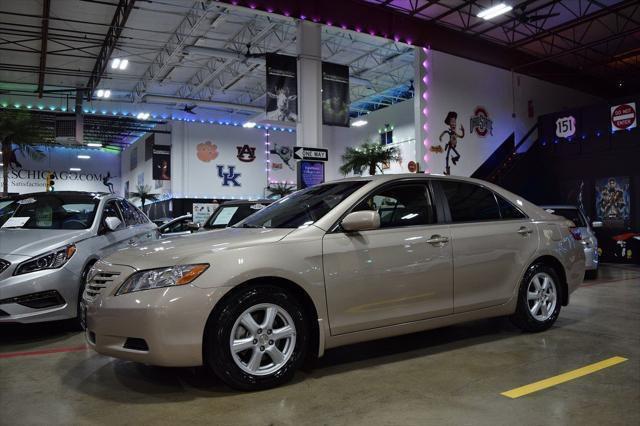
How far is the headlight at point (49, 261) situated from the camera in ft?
15.7

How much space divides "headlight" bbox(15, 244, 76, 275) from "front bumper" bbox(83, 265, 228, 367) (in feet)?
6.79

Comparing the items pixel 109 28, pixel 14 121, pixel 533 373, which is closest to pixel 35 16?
pixel 109 28

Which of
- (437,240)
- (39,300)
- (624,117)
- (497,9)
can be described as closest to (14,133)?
(39,300)

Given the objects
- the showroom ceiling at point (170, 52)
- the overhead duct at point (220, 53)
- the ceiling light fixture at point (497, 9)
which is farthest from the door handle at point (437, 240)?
the overhead duct at point (220, 53)

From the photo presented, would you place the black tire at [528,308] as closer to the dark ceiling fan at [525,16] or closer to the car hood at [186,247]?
the car hood at [186,247]

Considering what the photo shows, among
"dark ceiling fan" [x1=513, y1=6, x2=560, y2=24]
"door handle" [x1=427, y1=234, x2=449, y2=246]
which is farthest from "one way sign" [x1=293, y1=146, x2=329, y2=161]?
"door handle" [x1=427, y1=234, x2=449, y2=246]

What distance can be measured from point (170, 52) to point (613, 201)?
15.5m

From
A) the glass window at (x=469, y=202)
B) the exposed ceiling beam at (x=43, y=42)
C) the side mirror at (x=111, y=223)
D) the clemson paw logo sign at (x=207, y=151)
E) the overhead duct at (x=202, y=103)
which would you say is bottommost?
the side mirror at (x=111, y=223)

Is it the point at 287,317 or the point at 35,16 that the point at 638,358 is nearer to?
the point at 287,317

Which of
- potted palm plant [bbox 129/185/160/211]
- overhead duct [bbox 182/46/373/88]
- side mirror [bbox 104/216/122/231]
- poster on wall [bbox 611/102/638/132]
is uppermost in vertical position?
overhead duct [bbox 182/46/373/88]

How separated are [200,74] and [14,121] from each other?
33.7 feet

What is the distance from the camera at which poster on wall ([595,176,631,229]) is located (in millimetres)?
14906

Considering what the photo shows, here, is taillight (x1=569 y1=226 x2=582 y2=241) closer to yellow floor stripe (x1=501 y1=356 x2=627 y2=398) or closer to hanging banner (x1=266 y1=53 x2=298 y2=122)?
yellow floor stripe (x1=501 y1=356 x2=627 y2=398)

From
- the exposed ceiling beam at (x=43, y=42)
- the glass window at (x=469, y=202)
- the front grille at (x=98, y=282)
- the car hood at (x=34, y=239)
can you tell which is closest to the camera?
the front grille at (x=98, y=282)
